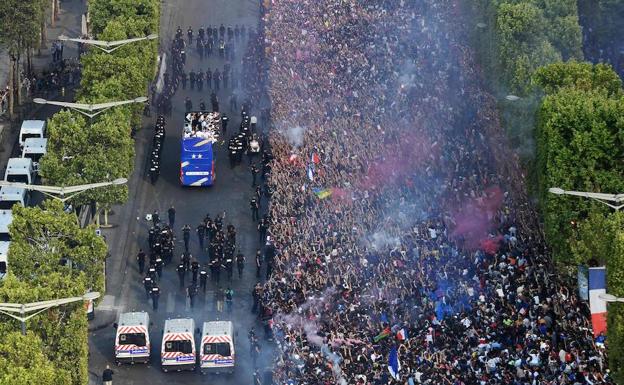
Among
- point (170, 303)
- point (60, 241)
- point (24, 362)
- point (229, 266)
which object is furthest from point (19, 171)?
point (24, 362)

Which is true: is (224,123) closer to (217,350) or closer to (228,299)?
(228,299)

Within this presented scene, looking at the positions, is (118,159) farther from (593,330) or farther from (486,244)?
(593,330)

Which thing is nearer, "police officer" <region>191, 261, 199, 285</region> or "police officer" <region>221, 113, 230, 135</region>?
"police officer" <region>191, 261, 199, 285</region>

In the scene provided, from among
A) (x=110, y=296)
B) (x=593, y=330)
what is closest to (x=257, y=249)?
(x=110, y=296)

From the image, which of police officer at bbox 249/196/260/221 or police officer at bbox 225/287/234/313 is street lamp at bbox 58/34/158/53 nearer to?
police officer at bbox 249/196/260/221

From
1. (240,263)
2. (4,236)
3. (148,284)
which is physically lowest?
(148,284)

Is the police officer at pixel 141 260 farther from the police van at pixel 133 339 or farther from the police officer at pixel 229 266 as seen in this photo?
the police van at pixel 133 339

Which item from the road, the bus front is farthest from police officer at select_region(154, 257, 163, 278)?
the bus front
